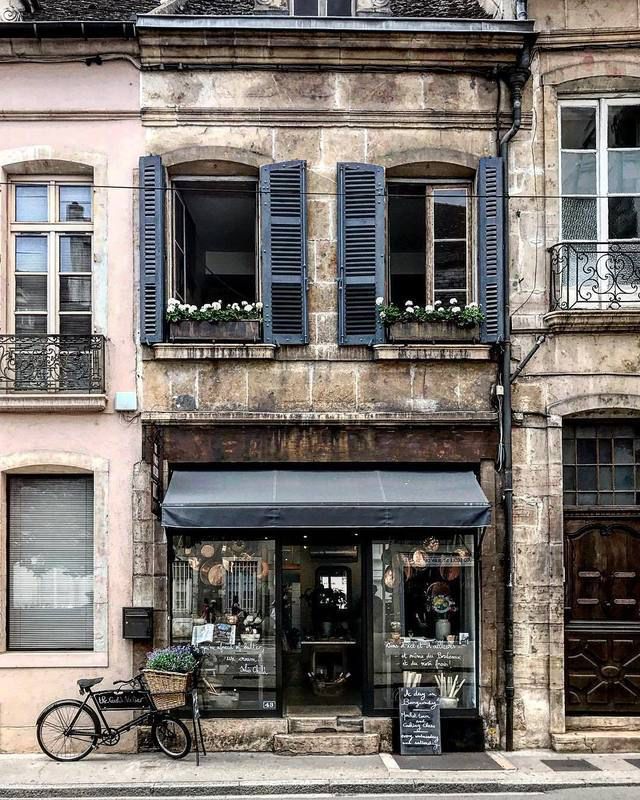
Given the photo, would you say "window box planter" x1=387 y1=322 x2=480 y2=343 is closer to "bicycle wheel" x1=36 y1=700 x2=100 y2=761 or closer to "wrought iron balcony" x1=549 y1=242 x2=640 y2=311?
"wrought iron balcony" x1=549 y1=242 x2=640 y2=311

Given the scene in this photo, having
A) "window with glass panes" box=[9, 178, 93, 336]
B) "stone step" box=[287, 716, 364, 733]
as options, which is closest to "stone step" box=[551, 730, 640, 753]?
"stone step" box=[287, 716, 364, 733]

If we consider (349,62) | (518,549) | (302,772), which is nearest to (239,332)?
(349,62)

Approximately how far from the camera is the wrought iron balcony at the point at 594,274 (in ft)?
34.8

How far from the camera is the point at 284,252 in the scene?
10617 millimetres

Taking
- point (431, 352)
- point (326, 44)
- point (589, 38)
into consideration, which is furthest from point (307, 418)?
point (589, 38)

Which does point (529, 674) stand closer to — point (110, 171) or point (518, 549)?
point (518, 549)

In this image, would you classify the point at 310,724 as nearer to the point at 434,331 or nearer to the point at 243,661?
the point at 243,661

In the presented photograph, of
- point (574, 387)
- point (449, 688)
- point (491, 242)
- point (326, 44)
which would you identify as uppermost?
point (326, 44)

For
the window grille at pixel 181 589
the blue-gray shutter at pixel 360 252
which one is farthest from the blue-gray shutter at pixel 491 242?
the window grille at pixel 181 589

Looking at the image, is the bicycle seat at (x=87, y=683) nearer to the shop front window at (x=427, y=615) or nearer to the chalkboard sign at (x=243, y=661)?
the chalkboard sign at (x=243, y=661)

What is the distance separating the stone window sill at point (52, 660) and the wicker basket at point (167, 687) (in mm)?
905

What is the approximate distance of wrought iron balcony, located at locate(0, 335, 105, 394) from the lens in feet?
34.1

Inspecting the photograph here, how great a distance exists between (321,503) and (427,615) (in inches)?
78.3

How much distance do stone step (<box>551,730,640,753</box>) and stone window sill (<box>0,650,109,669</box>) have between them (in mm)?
5211
